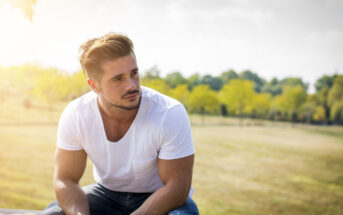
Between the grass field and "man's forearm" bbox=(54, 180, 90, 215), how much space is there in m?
6.14

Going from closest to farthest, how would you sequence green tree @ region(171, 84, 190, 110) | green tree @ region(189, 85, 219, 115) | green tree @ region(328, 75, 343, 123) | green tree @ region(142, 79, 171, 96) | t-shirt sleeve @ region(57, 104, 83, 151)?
t-shirt sleeve @ region(57, 104, 83, 151)
green tree @ region(142, 79, 171, 96)
green tree @ region(171, 84, 190, 110)
green tree @ region(189, 85, 219, 115)
green tree @ region(328, 75, 343, 123)

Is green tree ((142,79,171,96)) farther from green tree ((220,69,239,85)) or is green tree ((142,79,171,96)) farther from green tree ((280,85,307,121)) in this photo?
green tree ((220,69,239,85))

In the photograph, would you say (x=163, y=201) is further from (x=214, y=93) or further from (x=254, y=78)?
(x=254, y=78)

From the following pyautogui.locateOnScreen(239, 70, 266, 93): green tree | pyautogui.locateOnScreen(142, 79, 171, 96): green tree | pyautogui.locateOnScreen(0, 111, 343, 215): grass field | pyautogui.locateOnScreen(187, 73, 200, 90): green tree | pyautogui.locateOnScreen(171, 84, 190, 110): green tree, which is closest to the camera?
pyautogui.locateOnScreen(0, 111, 343, 215): grass field

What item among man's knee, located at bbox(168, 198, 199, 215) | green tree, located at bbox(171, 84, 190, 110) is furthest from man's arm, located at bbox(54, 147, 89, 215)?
green tree, located at bbox(171, 84, 190, 110)

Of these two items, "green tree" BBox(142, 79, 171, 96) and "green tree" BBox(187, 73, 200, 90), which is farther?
"green tree" BBox(187, 73, 200, 90)

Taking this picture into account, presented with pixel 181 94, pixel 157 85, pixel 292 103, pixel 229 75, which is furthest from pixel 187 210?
pixel 229 75

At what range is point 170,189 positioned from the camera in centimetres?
210

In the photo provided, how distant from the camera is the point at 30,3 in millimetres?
3309

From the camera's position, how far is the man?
2141 millimetres

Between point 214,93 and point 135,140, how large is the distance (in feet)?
139

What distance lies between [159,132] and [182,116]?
0.71 ft

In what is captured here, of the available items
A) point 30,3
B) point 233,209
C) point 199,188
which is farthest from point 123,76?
point 199,188

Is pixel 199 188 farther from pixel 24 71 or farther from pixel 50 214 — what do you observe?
pixel 24 71
